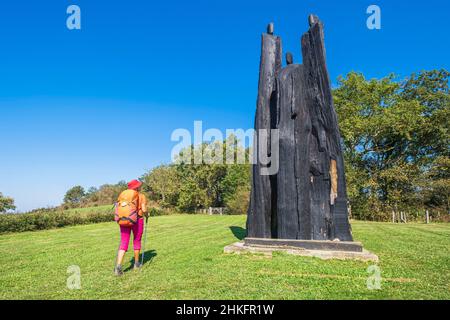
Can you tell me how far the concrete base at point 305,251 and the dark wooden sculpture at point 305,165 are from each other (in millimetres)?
312

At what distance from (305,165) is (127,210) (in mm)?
4099

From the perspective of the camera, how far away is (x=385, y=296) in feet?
12.9

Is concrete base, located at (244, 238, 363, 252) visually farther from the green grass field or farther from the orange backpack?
the orange backpack

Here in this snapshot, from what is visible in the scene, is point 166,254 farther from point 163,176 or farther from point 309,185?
point 163,176

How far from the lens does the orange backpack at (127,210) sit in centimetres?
541

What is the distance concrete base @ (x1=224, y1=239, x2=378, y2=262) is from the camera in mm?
6094

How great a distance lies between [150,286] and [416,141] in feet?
104

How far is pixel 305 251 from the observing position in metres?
6.48

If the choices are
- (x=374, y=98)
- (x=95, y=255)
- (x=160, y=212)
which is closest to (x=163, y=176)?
(x=160, y=212)

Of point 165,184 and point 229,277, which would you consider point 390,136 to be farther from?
point 165,184

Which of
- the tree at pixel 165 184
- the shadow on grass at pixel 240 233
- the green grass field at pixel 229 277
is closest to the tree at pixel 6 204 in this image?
the green grass field at pixel 229 277

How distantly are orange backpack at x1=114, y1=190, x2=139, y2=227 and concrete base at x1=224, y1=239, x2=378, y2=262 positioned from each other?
105 inches

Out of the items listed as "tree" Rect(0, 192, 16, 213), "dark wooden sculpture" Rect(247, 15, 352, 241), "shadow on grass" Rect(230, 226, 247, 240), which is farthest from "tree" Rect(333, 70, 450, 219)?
"tree" Rect(0, 192, 16, 213)
